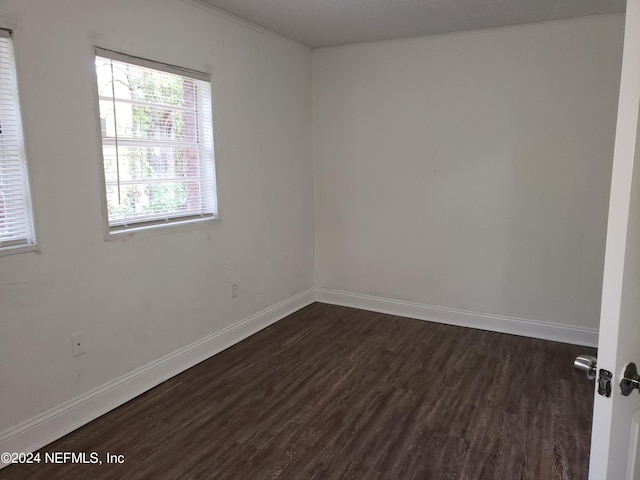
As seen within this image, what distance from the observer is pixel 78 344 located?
250 centimetres

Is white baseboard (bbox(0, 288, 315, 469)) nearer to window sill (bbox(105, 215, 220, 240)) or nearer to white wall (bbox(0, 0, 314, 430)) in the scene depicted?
white wall (bbox(0, 0, 314, 430))

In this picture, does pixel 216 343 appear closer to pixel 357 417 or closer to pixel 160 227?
pixel 160 227

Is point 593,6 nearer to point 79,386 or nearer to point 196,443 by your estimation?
point 196,443

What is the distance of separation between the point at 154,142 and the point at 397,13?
1913 mm

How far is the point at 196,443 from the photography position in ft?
7.72

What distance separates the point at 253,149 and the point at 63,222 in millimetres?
1675

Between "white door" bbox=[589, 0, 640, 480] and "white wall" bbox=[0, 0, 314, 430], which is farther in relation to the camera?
"white wall" bbox=[0, 0, 314, 430]

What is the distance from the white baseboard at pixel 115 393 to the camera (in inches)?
89.2

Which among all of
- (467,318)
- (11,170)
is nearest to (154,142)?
(11,170)

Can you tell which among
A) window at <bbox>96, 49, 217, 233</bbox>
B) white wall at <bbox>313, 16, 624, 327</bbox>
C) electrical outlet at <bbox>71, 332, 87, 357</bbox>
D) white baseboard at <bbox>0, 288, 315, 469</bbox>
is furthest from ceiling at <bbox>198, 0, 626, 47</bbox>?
white baseboard at <bbox>0, 288, 315, 469</bbox>

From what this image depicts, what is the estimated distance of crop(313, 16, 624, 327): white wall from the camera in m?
3.41

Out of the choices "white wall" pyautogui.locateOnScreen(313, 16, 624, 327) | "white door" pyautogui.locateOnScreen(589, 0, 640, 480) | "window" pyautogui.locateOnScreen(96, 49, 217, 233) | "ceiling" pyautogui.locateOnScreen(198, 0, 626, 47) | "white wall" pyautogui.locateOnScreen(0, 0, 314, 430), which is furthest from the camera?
"white wall" pyautogui.locateOnScreen(313, 16, 624, 327)

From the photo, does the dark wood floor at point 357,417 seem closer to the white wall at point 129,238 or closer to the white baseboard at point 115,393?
the white baseboard at point 115,393

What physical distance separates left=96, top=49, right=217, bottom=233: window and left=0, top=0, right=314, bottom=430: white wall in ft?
0.27
